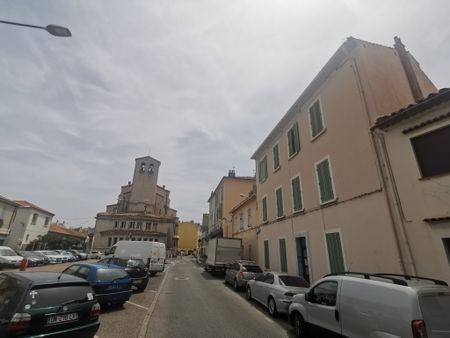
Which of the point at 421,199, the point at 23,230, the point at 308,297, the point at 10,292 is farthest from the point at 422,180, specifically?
the point at 23,230

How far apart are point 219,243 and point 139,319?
1361 centimetres

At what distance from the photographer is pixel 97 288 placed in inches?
317

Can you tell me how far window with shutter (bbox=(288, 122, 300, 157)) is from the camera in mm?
13250

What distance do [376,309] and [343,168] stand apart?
6403mm

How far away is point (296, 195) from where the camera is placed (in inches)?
512

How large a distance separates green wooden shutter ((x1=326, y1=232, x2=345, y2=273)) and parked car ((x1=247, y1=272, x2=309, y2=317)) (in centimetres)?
135

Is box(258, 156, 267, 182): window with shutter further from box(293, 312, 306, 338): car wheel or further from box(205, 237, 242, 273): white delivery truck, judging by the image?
box(293, 312, 306, 338): car wheel

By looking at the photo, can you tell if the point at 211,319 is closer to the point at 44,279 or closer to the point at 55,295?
the point at 55,295

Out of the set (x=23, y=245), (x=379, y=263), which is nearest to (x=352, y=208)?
(x=379, y=263)

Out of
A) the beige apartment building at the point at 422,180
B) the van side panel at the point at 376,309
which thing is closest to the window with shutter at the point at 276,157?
the beige apartment building at the point at 422,180

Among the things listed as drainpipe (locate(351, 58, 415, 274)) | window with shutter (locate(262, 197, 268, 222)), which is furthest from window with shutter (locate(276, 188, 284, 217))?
drainpipe (locate(351, 58, 415, 274))

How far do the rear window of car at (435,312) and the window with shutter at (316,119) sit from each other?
834 cm

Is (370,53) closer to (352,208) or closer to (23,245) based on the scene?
(352,208)

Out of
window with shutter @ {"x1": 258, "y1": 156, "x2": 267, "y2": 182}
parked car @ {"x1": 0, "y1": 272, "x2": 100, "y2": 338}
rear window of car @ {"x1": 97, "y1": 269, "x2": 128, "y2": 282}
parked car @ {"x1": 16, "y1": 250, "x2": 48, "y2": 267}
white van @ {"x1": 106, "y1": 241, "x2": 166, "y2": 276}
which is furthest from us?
parked car @ {"x1": 16, "y1": 250, "x2": 48, "y2": 267}
